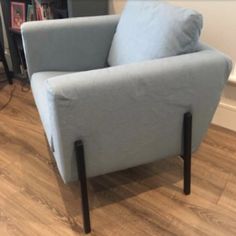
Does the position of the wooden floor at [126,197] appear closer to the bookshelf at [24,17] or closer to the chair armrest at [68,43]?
the chair armrest at [68,43]

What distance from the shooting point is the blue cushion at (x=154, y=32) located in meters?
1.17

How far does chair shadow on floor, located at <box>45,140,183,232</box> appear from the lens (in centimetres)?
143

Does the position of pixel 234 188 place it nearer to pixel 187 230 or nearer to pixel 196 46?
pixel 187 230

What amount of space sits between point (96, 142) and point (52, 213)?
18.0 inches

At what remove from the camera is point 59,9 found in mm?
2182

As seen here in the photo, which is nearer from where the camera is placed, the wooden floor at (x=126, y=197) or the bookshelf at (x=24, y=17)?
the wooden floor at (x=126, y=197)

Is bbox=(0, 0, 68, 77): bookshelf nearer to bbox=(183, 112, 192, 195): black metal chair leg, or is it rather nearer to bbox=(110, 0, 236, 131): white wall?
bbox=(110, 0, 236, 131): white wall

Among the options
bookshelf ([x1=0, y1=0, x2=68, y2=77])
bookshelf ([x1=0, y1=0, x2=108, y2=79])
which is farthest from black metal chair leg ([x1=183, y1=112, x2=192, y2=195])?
bookshelf ([x1=0, y1=0, x2=68, y2=77])

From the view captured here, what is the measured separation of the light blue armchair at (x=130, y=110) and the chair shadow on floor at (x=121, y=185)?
134 mm

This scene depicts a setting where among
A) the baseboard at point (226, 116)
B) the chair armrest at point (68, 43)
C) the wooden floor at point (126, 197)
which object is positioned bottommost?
the wooden floor at point (126, 197)

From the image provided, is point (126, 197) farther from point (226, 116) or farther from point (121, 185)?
point (226, 116)

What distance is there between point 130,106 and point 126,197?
0.54 m

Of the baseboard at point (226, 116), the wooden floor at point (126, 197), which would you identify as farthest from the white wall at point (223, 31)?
the wooden floor at point (126, 197)

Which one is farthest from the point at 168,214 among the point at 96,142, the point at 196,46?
the point at 196,46
